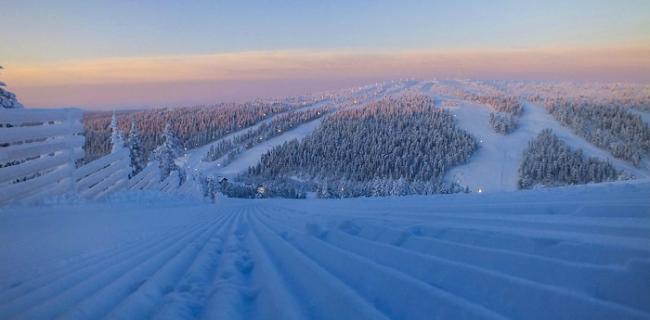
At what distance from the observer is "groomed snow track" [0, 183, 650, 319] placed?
46.3 inches

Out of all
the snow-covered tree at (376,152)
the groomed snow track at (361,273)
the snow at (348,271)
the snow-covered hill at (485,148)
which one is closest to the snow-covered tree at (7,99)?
the snow at (348,271)

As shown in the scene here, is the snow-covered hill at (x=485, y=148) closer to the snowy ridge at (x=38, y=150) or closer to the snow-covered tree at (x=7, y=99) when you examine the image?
the snowy ridge at (x=38, y=150)

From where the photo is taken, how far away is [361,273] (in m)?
1.61

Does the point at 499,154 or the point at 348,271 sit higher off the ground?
the point at 348,271

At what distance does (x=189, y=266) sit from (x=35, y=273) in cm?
81

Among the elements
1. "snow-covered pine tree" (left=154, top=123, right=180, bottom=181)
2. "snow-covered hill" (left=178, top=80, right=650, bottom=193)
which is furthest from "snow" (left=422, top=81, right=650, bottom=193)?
"snow-covered pine tree" (left=154, top=123, right=180, bottom=181)

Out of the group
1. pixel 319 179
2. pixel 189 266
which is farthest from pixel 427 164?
pixel 189 266

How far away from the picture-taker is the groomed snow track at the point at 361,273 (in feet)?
3.86

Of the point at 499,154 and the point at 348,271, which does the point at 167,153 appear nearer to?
the point at 348,271

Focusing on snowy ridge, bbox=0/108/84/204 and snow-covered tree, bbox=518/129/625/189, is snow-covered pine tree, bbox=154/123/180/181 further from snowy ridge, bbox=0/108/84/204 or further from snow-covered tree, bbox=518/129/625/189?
snow-covered tree, bbox=518/129/625/189

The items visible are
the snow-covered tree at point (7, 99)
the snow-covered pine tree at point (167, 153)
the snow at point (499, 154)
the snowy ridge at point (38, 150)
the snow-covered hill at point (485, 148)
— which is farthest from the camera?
the snow at point (499, 154)

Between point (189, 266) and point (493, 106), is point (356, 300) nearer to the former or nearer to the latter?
point (189, 266)

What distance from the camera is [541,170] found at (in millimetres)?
31031

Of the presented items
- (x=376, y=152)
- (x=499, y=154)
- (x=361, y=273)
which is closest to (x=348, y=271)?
(x=361, y=273)
